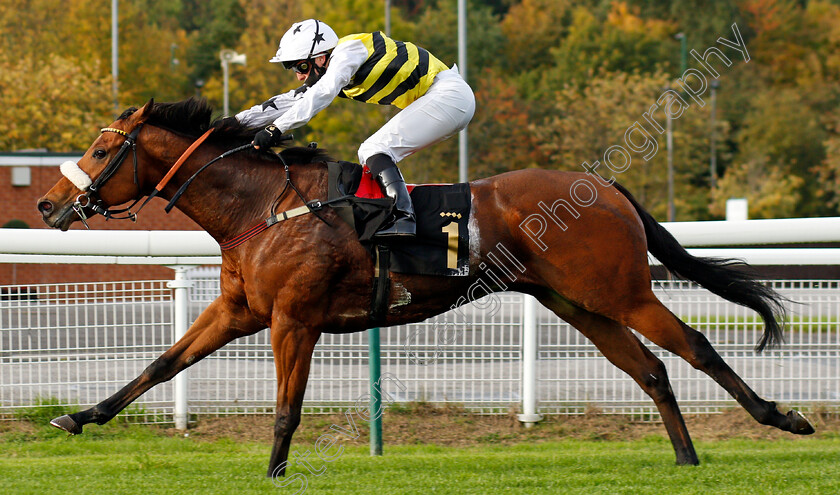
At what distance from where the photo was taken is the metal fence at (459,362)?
5.89 meters

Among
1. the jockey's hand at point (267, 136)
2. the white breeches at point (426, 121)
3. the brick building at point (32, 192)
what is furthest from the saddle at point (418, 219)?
the brick building at point (32, 192)

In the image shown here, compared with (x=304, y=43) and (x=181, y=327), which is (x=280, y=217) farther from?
(x=181, y=327)

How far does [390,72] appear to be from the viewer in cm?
470

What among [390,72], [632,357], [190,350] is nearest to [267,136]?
[390,72]

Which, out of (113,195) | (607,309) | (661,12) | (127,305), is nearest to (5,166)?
(127,305)

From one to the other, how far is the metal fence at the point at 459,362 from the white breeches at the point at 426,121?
1.49m

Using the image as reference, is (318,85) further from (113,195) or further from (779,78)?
(779,78)

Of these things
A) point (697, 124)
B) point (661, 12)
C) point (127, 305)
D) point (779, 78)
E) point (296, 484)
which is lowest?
point (296, 484)

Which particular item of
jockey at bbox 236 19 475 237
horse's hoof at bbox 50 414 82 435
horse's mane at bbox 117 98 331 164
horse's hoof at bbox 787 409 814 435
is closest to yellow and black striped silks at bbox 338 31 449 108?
jockey at bbox 236 19 475 237

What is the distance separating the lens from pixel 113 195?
468 cm

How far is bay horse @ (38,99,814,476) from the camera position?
14.8 ft

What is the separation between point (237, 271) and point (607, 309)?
72.5 inches

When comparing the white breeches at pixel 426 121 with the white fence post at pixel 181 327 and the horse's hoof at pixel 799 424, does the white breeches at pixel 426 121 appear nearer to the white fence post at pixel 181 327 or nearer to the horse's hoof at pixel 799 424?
the white fence post at pixel 181 327

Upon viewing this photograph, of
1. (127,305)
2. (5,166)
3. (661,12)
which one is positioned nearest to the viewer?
(127,305)
